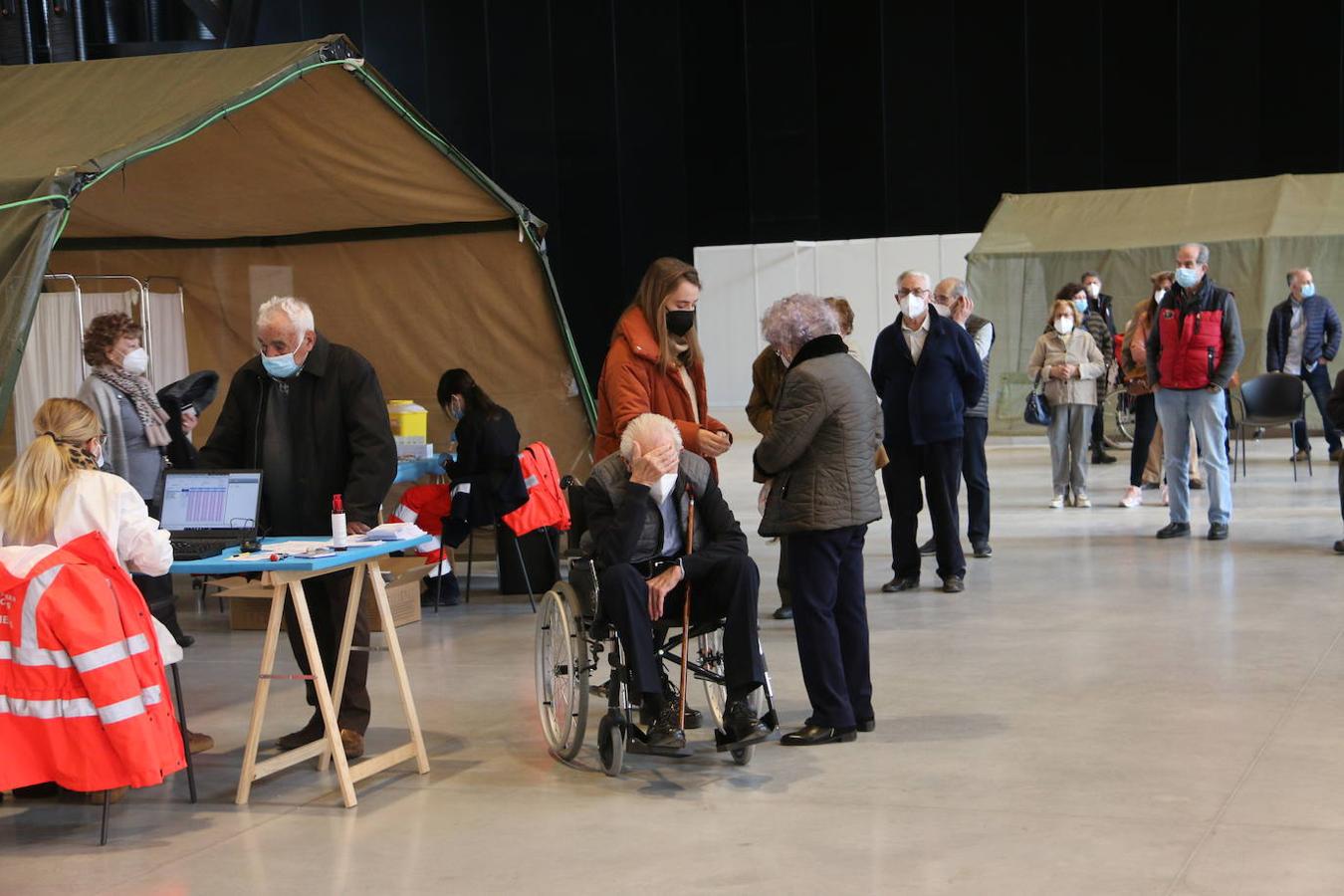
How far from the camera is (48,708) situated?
13.1 feet

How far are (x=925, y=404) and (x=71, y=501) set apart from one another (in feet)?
14.0

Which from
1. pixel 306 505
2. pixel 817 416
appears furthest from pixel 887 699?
pixel 306 505

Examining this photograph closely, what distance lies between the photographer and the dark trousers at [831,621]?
471 cm

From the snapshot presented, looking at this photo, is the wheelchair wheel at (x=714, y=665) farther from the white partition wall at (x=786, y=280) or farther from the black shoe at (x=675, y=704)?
the white partition wall at (x=786, y=280)

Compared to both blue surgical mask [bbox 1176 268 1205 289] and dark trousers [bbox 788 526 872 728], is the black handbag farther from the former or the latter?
dark trousers [bbox 788 526 872 728]

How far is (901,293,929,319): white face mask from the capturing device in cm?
727

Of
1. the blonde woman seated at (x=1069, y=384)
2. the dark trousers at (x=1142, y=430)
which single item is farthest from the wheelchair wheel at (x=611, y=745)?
the dark trousers at (x=1142, y=430)

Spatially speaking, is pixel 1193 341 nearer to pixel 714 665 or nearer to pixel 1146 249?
pixel 714 665

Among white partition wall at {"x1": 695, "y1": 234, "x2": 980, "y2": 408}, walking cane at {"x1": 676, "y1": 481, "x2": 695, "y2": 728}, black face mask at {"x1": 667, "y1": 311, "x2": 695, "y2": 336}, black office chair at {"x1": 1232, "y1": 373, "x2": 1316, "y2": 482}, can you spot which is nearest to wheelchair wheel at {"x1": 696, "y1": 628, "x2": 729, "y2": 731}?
walking cane at {"x1": 676, "y1": 481, "x2": 695, "y2": 728}

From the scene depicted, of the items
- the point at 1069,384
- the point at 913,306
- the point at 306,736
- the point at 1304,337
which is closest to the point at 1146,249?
the point at 1304,337

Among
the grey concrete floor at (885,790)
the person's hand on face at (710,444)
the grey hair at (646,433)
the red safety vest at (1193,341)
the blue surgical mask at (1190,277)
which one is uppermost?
the blue surgical mask at (1190,277)

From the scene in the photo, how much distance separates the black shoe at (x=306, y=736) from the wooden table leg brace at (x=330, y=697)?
80 mm

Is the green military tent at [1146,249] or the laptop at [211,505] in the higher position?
the green military tent at [1146,249]

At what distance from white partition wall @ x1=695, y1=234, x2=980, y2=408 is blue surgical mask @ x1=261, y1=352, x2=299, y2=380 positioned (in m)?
14.3
